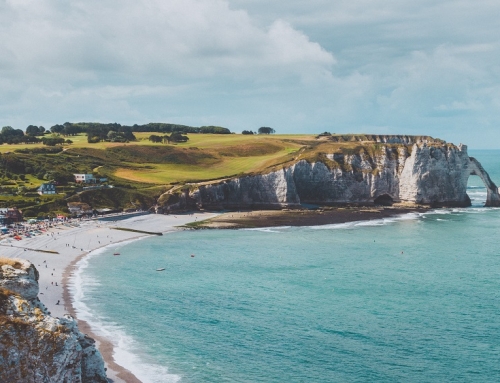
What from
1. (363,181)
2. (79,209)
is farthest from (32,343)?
(363,181)

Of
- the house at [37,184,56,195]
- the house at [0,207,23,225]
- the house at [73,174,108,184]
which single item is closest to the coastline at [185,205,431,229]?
the house at [0,207,23,225]

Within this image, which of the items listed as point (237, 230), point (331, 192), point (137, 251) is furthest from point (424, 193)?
point (137, 251)

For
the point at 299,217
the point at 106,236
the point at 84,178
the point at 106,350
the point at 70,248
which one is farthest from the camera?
the point at 84,178

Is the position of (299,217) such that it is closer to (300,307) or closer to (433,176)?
(433,176)

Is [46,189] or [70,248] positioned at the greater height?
[46,189]

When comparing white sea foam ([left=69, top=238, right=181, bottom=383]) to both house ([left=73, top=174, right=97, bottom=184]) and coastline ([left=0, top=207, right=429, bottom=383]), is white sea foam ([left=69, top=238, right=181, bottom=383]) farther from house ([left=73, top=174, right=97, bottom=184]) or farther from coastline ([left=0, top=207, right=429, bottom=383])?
house ([left=73, top=174, right=97, bottom=184])

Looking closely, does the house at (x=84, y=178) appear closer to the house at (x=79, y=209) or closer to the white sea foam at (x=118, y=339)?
the house at (x=79, y=209)

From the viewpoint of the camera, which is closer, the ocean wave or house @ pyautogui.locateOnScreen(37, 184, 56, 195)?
the ocean wave
